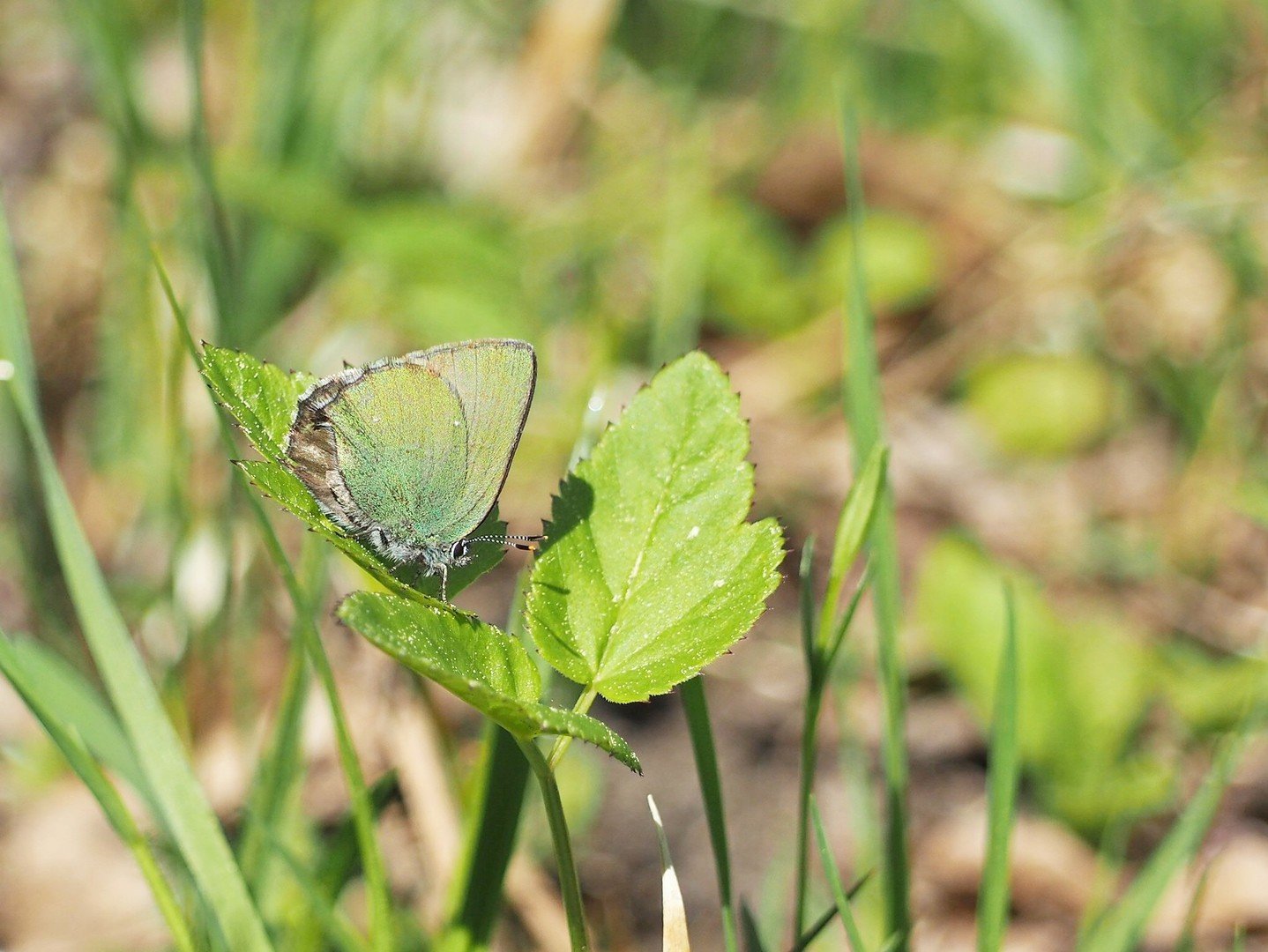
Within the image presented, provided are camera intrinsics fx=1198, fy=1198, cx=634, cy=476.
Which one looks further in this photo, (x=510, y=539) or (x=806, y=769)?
(x=510, y=539)

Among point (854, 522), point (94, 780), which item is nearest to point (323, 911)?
point (94, 780)

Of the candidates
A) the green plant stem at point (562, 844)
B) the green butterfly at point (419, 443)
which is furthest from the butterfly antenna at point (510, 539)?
the green plant stem at point (562, 844)

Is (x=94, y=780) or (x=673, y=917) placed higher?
(x=94, y=780)

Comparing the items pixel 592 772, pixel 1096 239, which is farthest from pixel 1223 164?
pixel 592 772

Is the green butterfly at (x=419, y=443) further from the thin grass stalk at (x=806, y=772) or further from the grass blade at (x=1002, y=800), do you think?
the grass blade at (x=1002, y=800)

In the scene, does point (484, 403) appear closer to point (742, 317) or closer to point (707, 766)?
point (707, 766)
